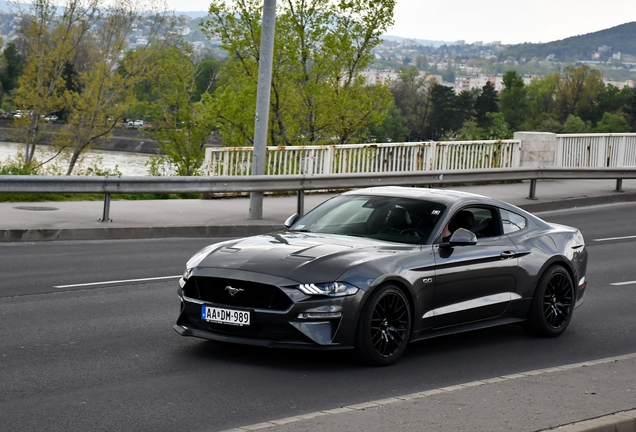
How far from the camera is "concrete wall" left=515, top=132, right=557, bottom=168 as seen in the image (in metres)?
26.5

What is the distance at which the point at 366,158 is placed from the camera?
2353cm

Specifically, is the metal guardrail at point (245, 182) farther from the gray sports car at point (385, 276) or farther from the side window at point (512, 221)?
the side window at point (512, 221)

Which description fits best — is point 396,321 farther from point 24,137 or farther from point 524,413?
point 24,137

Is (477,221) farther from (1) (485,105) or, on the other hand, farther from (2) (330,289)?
(1) (485,105)

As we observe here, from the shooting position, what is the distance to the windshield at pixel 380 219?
27.7ft

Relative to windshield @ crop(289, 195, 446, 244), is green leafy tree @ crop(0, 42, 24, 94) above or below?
above

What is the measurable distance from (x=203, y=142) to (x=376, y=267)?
70.7 meters

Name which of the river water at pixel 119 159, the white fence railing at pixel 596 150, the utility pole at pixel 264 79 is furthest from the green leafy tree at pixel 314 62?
the river water at pixel 119 159

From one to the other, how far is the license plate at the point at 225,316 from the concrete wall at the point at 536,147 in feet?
65.5

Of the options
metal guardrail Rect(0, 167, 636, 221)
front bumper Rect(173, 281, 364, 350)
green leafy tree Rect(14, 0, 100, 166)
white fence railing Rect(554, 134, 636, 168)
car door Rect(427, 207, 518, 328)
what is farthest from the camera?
green leafy tree Rect(14, 0, 100, 166)

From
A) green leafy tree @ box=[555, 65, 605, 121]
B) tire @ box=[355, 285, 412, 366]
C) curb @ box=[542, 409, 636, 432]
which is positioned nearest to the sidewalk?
tire @ box=[355, 285, 412, 366]

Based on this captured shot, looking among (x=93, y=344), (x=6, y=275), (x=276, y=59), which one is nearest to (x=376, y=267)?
(x=93, y=344)

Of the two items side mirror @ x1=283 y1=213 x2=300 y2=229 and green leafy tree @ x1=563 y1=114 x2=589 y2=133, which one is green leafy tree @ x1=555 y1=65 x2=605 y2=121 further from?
side mirror @ x1=283 y1=213 x2=300 y2=229

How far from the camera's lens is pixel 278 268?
7426mm
